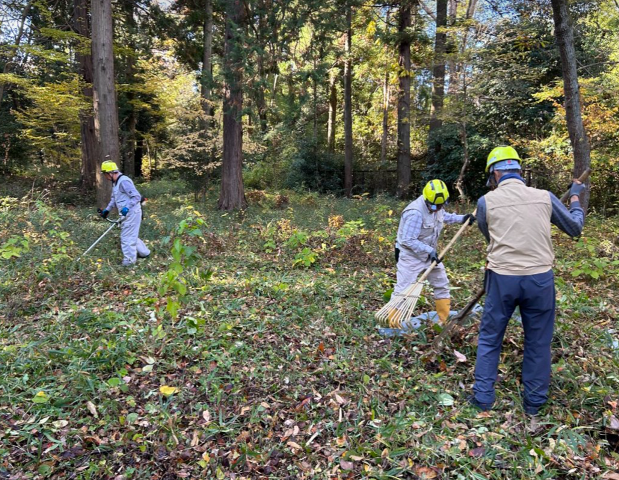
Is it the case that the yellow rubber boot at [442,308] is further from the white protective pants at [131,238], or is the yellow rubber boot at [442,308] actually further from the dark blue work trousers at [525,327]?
the white protective pants at [131,238]

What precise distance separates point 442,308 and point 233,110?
27.9ft

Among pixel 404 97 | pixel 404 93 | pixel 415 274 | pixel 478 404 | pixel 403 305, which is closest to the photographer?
Answer: pixel 478 404

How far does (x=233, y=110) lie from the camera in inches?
421

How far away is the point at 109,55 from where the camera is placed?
28.9 feet

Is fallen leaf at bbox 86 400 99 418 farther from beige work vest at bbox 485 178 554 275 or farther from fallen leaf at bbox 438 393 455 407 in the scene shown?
beige work vest at bbox 485 178 554 275

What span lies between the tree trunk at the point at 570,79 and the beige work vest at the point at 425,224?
3396mm

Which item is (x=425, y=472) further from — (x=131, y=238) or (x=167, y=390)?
(x=131, y=238)

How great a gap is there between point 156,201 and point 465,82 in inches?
441

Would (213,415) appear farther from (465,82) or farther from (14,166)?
(14,166)

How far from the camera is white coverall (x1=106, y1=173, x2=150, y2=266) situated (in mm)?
6594

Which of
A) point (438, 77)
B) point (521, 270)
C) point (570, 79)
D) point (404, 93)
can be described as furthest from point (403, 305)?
point (404, 93)

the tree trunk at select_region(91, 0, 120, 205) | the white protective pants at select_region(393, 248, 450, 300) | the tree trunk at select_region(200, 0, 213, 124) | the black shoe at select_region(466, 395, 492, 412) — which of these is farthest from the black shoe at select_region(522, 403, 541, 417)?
the tree trunk at select_region(200, 0, 213, 124)

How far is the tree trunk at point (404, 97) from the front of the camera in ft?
43.4

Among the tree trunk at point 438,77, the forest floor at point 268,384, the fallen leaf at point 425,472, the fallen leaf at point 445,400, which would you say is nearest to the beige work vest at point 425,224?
the forest floor at point 268,384
